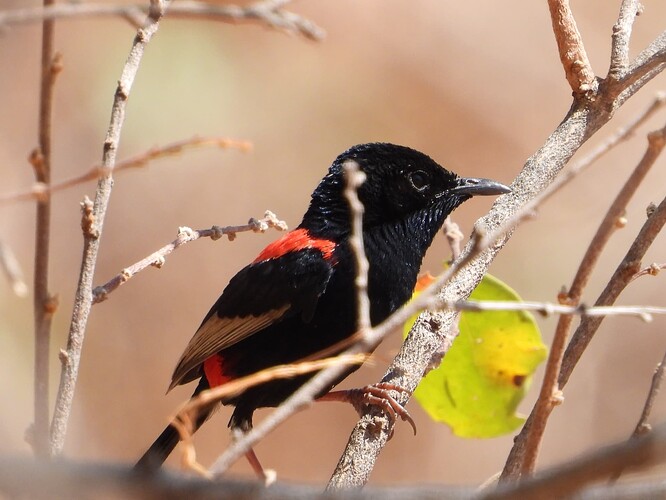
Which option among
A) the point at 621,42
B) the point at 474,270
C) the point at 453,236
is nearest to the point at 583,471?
the point at 474,270

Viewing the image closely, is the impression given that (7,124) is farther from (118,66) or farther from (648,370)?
(648,370)

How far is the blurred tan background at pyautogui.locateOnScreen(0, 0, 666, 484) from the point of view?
5.89 metres

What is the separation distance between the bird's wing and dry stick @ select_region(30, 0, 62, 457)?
73.2 inches

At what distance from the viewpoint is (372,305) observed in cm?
331

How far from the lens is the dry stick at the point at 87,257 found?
1.80 m

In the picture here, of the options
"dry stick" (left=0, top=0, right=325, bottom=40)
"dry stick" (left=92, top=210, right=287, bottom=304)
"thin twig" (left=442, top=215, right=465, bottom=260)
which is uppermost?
"thin twig" (left=442, top=215, right=465, bottom=260)

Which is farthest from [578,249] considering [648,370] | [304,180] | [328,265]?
[328,265]

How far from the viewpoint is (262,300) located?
355 centimetres

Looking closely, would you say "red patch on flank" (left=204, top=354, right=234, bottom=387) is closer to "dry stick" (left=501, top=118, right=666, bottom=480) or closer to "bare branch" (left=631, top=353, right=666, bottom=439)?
"bare branch" (left=631, top=353, right=666, bottom=439)

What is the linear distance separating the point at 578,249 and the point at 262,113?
2.46 m

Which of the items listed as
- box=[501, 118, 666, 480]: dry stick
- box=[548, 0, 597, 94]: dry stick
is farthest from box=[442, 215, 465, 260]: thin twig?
box=[501, 118, 666, 480]: dry stick

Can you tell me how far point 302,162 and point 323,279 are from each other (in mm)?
3247

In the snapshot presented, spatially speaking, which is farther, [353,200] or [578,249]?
[578,249]

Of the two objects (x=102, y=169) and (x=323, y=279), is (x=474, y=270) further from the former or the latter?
(x=102, y=169)
